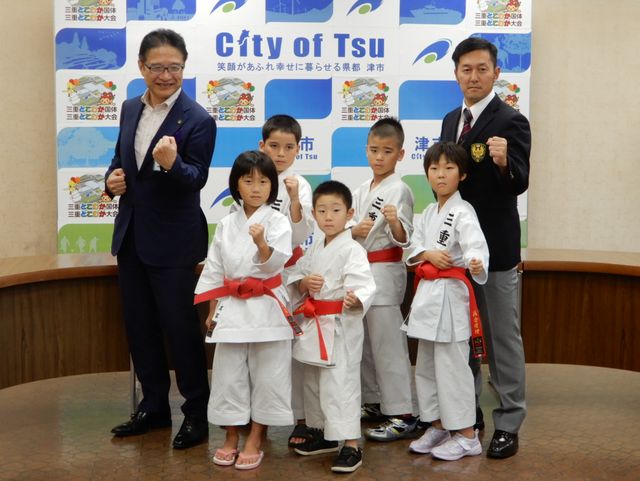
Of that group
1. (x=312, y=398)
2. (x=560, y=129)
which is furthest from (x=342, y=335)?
(x=560, y=129)

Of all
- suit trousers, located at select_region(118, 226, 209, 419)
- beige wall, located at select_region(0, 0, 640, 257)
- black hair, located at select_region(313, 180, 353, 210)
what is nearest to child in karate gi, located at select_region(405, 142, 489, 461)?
black hair, located at select_region(313, 180, 353, 210)

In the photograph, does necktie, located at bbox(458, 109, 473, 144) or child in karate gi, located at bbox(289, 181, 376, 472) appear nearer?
child in karate gi, located at bbox(289, 181, 376, 472)

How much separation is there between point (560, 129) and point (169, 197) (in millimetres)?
3305

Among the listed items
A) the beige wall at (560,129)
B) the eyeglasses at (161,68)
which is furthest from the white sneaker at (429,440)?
the beige wall at (560,129)

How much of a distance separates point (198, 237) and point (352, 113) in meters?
2.14

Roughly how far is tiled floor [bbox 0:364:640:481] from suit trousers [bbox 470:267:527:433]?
0.58ft

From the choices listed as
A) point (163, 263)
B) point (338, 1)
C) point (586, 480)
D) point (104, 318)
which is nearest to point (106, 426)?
point (104, 318)

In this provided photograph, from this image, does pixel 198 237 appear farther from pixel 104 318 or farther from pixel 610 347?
pixel 610 347

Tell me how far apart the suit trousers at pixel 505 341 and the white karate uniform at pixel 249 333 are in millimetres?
772

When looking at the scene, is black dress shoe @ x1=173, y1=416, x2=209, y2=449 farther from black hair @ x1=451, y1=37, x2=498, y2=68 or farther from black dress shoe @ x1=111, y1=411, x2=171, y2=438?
black hair @ x1=451, y1=37, x2=498, y2=68

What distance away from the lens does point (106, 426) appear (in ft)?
11.5

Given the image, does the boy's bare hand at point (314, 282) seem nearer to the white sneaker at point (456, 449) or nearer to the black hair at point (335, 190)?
the black hair at point (335, 190)

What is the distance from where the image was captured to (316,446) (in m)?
3.17

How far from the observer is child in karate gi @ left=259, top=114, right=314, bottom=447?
3205 millimetres
